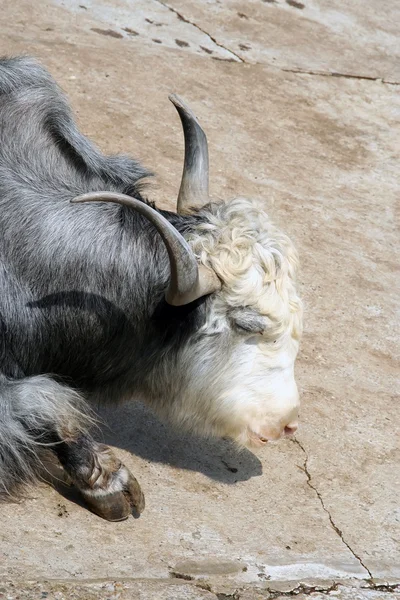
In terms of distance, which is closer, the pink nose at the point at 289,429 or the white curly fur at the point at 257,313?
the white curly fur at the point at 257,313

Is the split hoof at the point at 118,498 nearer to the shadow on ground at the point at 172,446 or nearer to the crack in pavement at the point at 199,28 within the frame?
the shadow on ground at the point at 172,446

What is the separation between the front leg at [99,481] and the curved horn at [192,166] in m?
0.94

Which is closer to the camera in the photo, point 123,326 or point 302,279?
point 123,326

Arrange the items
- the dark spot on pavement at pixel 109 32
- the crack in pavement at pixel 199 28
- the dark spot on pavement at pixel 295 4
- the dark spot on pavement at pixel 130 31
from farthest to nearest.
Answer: the dark spot on pavement at pixel 295 4 < the crack in pavement at pixel 199 28 < the dark spot on pavement at pixel 130 31 < the dark spot on pavement at pixel 109 32

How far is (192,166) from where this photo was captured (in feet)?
12.8

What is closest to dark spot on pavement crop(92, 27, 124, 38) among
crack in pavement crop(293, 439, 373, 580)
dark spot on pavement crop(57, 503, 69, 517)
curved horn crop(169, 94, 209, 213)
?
curved horn crop(169, 94, 209, 213)

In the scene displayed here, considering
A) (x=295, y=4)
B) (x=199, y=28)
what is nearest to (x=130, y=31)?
(x=199, y=28)

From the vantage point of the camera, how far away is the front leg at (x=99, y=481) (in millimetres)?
3518

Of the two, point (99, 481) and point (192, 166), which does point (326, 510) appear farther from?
point (192, 166)

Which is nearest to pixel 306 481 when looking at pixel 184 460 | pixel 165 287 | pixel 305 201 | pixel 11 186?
pixel 184 460

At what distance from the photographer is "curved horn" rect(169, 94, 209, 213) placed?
3855 mm

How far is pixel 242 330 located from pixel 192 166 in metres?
0.73

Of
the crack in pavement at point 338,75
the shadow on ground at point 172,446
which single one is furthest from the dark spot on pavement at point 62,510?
the crack in pavement at point 338,75

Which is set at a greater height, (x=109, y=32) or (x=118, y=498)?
(x=109, y=32)
